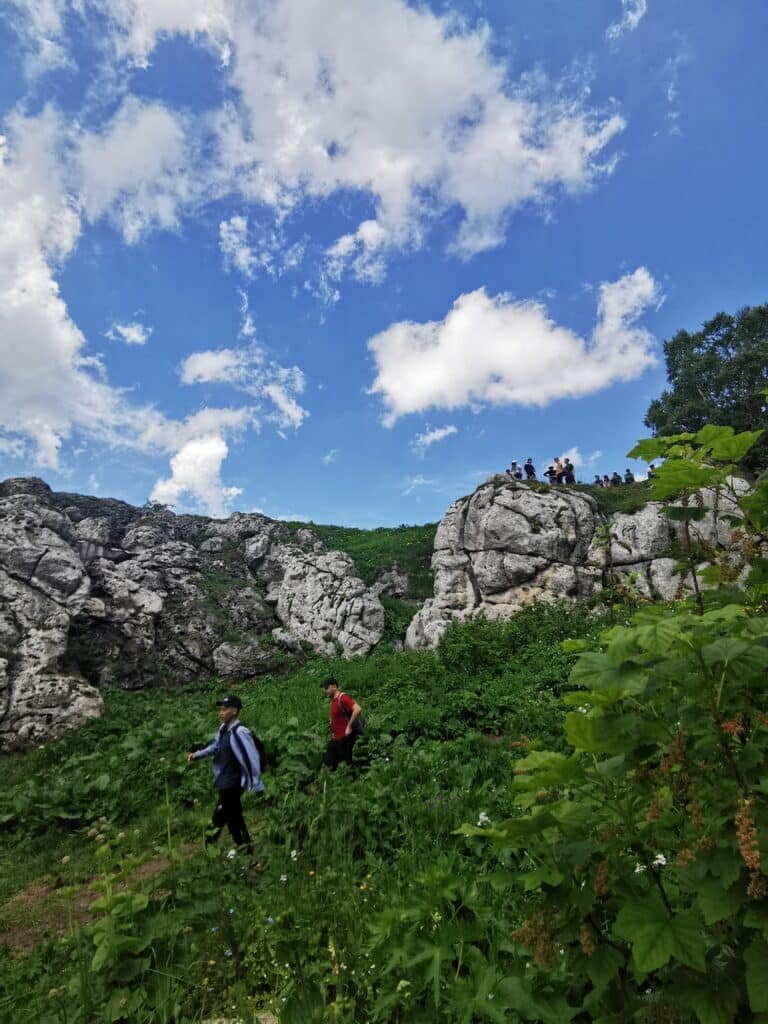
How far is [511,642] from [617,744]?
17270 millimetres

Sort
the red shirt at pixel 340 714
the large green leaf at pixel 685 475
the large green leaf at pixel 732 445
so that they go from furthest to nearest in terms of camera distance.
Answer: the red shirt at pixel 340 714, the large green leaf at pixel 732 445, the large green leaf at pixel 685 475

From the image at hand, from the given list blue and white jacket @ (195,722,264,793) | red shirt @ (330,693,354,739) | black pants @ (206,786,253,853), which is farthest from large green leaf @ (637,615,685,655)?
red shirt @ (330,693,354,739)

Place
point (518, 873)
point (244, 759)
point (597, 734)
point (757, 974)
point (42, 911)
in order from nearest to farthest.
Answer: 1. point (757, 974)
2. point (597, 734)
3. point (518, 873)
4. point (42, 911)
5. point (244, 759)

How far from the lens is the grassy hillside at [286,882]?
10.8 ft

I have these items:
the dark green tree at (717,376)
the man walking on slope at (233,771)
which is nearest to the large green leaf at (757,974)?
the man walking on slope at (233,771)

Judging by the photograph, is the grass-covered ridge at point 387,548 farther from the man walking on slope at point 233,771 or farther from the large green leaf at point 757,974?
the large green leaf at point 757,974

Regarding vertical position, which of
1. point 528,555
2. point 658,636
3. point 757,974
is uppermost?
point 528,555

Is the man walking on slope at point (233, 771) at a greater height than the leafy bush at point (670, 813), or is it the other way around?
the leafy bush at point (670, 813)

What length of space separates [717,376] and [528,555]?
27615 mm

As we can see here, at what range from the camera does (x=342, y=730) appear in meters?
8.91

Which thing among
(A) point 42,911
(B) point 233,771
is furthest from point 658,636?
(A) point 42,911

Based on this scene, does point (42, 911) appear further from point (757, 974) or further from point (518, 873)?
point (757, 974)

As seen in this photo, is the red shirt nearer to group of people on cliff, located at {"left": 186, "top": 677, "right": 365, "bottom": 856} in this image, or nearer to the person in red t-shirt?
the person in red t-shirt

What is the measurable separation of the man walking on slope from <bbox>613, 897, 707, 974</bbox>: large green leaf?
19.7 ft
